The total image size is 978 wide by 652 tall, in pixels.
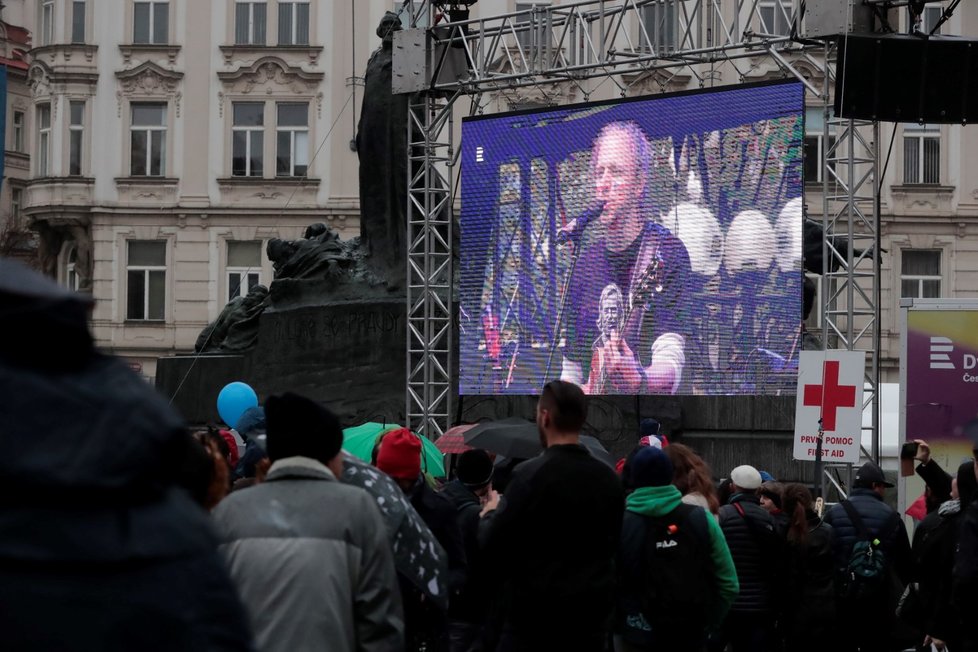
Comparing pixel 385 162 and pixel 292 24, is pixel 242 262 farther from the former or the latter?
pixel 385 162

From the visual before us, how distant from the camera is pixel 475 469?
7.75 m

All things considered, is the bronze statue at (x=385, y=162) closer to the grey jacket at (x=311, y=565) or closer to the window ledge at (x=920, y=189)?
the grey jacket at (x=311, y=565)

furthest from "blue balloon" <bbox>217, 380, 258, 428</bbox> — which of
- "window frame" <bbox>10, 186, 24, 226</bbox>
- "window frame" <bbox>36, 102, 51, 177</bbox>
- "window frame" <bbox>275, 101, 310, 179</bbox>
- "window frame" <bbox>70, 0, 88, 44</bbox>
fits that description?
"window frame" <bbox>10, 186, 24, 226</bbox>

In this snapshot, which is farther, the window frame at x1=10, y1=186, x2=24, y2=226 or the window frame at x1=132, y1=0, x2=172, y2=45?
the window frame at x1=10, y1=186, x2=24, y2=226

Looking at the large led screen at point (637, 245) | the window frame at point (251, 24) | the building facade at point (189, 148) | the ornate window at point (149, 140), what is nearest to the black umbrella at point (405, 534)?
the large led screen at point (637, 245)

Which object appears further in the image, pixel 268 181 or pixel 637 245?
pixel 268 181

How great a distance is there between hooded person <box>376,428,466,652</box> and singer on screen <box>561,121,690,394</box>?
33.8 ft

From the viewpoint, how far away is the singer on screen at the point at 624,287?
17016 mm

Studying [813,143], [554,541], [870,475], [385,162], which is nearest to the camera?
[554,541]

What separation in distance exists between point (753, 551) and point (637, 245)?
28.7 feet

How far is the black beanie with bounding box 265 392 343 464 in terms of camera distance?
437 cm

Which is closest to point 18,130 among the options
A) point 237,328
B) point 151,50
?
point 151,50

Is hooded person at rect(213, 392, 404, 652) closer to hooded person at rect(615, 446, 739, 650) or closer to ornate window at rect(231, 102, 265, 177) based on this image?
hooded person at rect(615, 446, 739, 650)

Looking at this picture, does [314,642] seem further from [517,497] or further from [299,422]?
[517,497]
